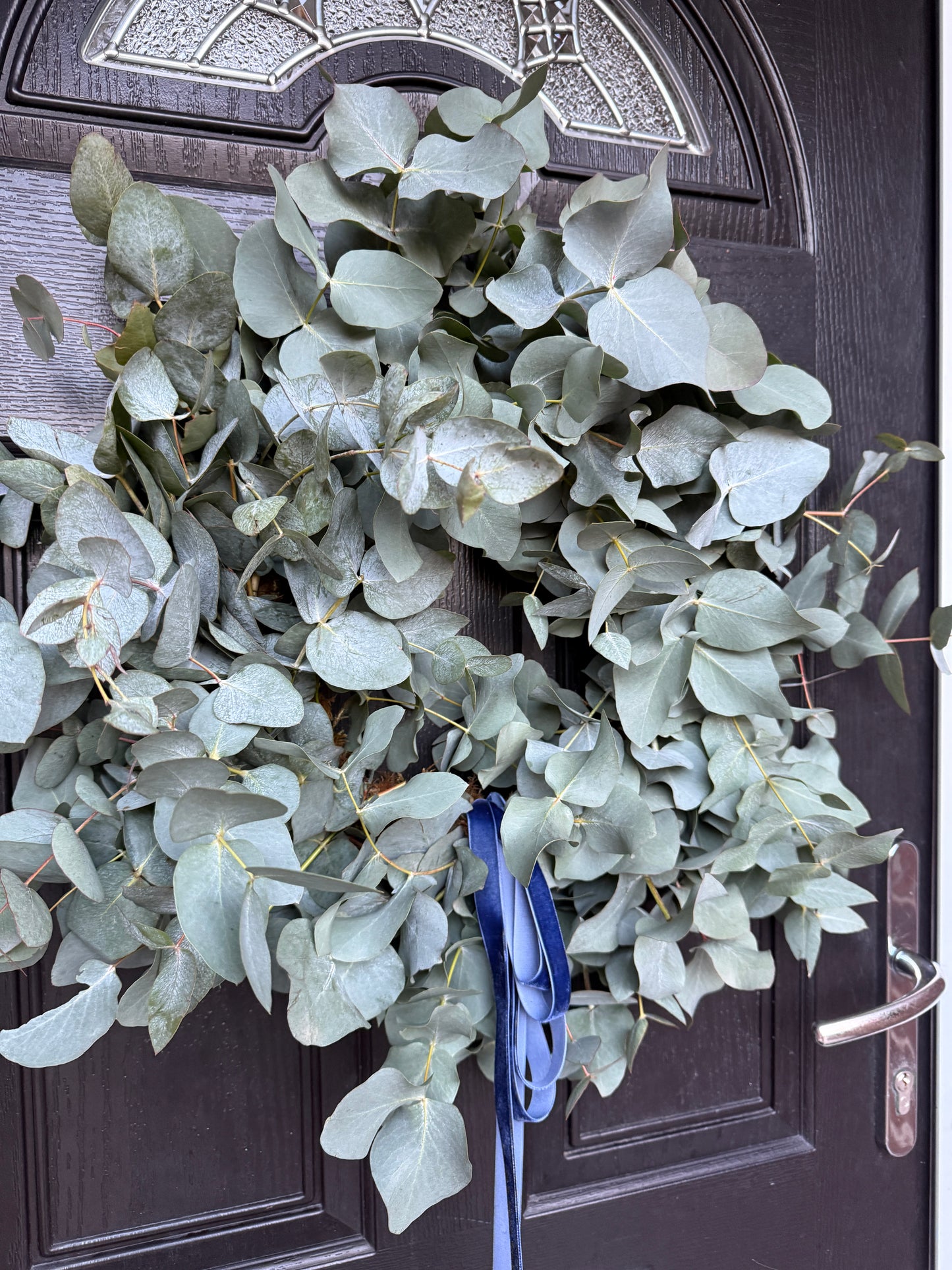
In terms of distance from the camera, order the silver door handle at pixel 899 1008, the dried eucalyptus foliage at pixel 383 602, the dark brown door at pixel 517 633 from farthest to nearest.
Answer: the silver door handle at pixel 899 1008 → the dark brown door at pixel 517 633 → the dried eucalyptus foliage at pixel 383 602

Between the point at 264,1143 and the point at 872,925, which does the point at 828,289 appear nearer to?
the point at 872,925

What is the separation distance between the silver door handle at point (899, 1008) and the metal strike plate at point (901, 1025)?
0.04ft

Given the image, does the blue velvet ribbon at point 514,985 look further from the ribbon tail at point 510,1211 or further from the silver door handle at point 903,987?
the silver door handle at point 903,987

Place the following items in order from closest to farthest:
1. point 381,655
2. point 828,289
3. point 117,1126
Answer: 1. point 381,655
2. point 117,1126
3. point 828,289

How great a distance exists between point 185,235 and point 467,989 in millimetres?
428

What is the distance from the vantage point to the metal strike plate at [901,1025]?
71 cm

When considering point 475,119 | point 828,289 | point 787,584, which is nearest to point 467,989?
point 787,584

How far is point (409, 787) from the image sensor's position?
0.43 metres

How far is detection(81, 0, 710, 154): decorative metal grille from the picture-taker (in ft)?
1.66

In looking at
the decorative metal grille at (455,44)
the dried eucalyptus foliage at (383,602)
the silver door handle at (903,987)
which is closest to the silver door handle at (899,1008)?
the silver door handle at (903,987)

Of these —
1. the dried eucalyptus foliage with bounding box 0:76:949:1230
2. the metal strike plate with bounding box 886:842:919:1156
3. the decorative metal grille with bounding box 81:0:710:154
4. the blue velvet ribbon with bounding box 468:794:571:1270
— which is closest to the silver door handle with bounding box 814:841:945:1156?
the metal strike plate with bounding box 886:842:919:1156

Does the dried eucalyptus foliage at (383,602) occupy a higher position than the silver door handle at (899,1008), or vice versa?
the dried eucalyptus foliage at (383,602)

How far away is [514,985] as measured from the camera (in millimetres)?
489

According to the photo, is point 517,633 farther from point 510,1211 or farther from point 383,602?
point 510,1211
